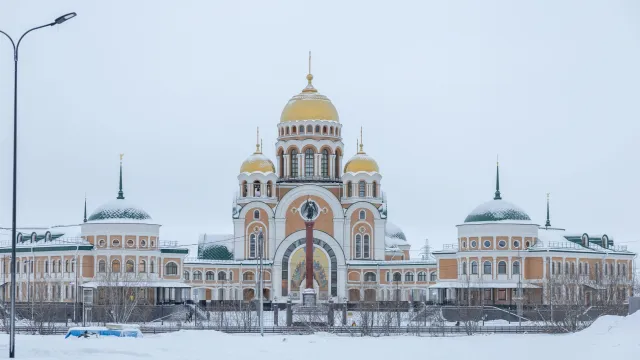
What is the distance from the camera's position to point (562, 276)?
86.8m

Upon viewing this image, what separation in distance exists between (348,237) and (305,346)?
2262 inches

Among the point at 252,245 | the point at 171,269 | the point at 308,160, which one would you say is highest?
the point at 308,160

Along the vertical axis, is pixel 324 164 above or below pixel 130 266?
above

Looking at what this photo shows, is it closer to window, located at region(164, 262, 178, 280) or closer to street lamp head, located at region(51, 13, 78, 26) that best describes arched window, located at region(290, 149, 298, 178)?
window, located at region(164, 262, 178, 280)

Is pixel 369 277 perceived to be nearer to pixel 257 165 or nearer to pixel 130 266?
pixel 257 165

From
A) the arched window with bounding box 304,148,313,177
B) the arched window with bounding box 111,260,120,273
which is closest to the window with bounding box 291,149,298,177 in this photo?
the arched window with bounding box 304,148,313,177

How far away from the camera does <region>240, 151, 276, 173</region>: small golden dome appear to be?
10338cm

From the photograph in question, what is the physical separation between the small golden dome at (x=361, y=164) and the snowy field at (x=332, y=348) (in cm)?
5534

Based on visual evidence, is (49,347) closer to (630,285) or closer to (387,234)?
(630,285)

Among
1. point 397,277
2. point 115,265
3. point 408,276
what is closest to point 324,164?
point 397,277

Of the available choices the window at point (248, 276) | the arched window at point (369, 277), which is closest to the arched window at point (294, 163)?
the window at point (248, 276)

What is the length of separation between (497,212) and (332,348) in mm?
46778

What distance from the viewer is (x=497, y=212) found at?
89.8 m

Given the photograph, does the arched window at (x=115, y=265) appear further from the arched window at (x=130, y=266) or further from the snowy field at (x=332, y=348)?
the snowy field at (x=332, y=348)
